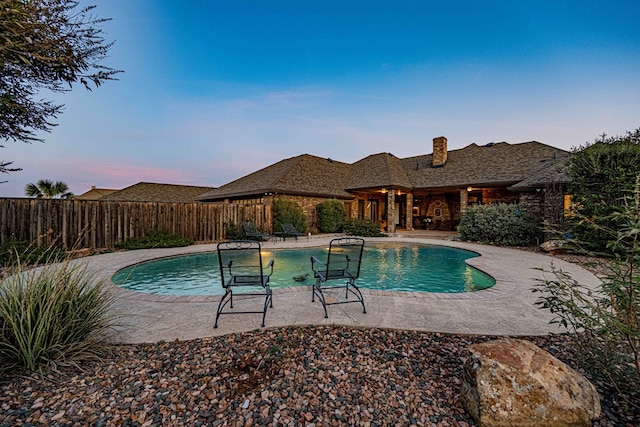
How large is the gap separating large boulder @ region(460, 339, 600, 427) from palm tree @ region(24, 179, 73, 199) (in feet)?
86.5

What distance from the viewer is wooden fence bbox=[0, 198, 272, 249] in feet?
26.2

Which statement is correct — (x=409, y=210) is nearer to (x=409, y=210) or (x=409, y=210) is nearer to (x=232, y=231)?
(x=409, y=210)

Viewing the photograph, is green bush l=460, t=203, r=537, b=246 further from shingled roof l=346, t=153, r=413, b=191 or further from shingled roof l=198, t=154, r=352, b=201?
shingled roof l=198, t=154, r=352, b=201

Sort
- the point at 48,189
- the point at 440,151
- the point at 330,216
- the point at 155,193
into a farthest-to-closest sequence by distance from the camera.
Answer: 1. the point at 155,193
2. the point at 48,189
3. the point at 440,151
4. the point at 330,216

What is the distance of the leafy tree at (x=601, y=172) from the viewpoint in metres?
7.94

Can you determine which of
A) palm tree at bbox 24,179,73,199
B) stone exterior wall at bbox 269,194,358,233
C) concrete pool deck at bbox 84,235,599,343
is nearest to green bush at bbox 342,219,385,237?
stone exterior wall at bbox 269,194,358,233

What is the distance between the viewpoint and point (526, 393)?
5.64 feet

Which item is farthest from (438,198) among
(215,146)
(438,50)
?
(215,146)

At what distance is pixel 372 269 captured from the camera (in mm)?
7605

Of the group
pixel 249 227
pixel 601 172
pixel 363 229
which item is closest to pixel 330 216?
pixel 363 229

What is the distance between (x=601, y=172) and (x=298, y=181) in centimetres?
1283

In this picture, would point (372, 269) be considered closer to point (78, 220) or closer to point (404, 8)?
point (404, 8)

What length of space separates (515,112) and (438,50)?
5513 mm

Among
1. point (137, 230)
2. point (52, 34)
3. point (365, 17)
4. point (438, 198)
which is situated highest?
point (365, 17)
